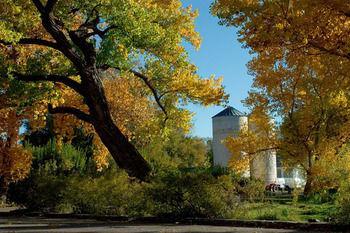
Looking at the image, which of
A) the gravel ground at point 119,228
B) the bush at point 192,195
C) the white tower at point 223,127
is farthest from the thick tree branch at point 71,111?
the white tower at point 223,127

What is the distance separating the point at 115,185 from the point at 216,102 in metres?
8.24

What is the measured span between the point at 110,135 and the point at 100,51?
3.44 meters

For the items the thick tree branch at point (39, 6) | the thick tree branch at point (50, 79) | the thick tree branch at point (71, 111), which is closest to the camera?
the thick tree branch at point (39, 6)

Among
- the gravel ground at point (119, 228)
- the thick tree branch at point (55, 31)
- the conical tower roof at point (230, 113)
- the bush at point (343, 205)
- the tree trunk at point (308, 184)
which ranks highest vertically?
the conical tower roof at point (230, 113)

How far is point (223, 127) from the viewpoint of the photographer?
166ft

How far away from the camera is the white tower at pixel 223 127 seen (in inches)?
1961

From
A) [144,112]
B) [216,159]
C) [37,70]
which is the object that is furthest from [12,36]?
[216,159]

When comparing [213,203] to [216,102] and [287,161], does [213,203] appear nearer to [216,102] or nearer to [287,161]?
[216,102]

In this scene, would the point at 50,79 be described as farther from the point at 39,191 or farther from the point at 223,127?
the point at 223,127

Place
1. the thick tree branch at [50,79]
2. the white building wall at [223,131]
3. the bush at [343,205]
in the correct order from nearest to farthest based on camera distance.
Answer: the bush at [343,205] < the thick tree branch at [50,79] < the white building wall at [223,131]

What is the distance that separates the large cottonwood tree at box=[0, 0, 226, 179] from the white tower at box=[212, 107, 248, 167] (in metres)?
28.2

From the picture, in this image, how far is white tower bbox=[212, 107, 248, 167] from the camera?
4981cm

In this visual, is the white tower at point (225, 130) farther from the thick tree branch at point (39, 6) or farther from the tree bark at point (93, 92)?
the thick tree branch at point (39, 6)

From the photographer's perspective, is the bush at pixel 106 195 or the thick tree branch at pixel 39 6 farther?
the thick tree branch at pixel 39 6
